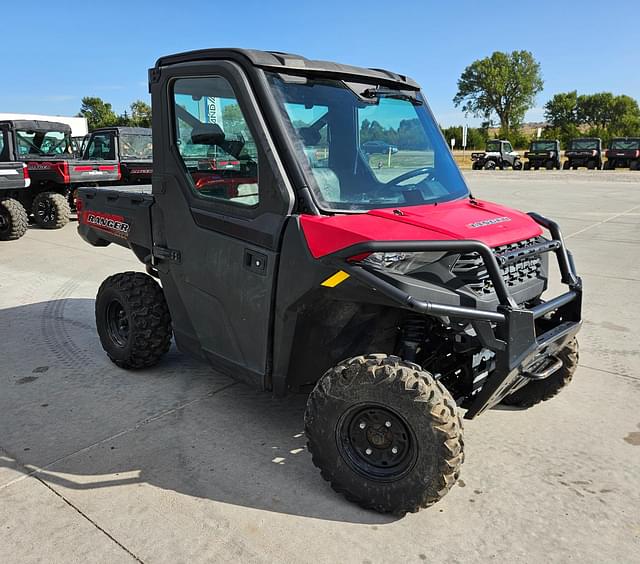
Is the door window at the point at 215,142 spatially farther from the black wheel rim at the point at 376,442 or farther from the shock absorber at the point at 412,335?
the black wheel rim at the point at 376,442

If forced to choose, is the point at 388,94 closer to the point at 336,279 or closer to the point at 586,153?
the point at 336,279

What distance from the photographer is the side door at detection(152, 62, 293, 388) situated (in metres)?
2.93

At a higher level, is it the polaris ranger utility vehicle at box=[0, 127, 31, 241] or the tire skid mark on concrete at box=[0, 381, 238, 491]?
the polaris ranger utility vehicle at box=[0, 127, 31, 241]

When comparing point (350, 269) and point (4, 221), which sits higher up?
point (350, 269)

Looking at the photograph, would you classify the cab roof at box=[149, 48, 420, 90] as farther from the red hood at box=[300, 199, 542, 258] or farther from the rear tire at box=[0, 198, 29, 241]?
the rear tire at box=[0, 198, 29, 241]

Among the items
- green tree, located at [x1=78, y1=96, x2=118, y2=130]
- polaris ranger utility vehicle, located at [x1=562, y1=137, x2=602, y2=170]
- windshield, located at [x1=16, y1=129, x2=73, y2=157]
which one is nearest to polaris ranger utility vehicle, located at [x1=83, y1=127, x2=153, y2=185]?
windshield, located at [x1=16, y1=129, x2=73, y2=157]

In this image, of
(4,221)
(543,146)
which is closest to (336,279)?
(4,221)

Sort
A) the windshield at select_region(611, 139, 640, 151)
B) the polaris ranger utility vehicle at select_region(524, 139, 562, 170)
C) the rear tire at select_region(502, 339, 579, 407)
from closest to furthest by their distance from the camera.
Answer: the rear tire at select_region(502, 339, 579, 407) < the windshield at select_region(611, 139, 640, 151) < the polaris ranger utility vehicle at select_region(524, 139, 562, 170)

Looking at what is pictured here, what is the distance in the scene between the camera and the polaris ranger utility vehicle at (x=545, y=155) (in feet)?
129

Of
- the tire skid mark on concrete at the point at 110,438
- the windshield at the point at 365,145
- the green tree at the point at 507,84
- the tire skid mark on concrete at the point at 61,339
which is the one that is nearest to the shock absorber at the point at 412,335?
the windshield at the point at 365,145

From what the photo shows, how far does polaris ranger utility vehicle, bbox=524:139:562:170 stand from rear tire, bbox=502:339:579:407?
3928cm

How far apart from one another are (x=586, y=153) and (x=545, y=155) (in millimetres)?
2508

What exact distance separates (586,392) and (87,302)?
15.9 feet

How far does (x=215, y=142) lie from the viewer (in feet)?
10.7
